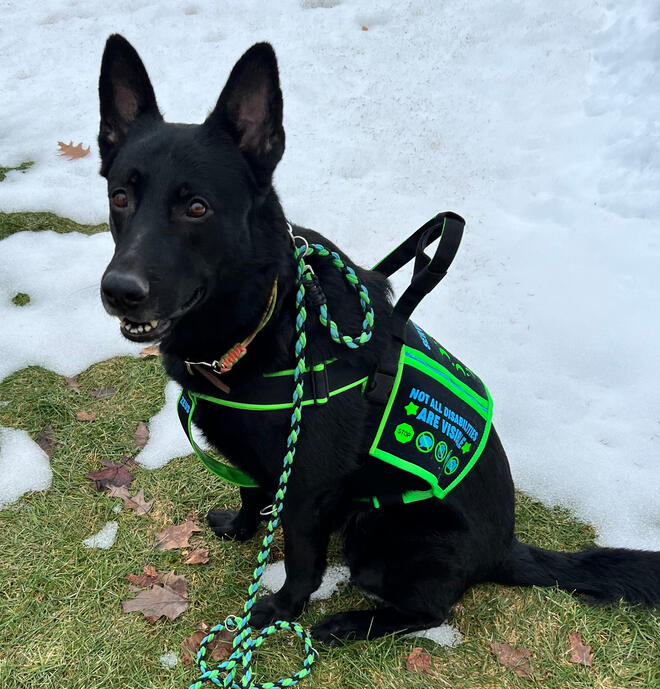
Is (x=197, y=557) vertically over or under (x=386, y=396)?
under

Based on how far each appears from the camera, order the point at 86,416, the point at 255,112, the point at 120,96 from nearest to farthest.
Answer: the point at 255,112
the point at 120,96
the point at 86,416

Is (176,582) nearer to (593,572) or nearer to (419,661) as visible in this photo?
(419,661)

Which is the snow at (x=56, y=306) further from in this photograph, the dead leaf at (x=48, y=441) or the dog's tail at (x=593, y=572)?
the dog's tail at (x=593, y=572)

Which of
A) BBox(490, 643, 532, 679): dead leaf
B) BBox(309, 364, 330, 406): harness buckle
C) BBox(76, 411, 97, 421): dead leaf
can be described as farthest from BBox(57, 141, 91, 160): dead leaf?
BBox(490, 643, 532, 679): dead leaf

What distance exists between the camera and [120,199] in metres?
1.97

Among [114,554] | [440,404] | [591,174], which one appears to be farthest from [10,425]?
[591,174]

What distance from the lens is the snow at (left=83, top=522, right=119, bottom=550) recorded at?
2838 mm

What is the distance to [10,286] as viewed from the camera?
4227mm

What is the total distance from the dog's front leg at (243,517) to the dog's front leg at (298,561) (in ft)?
1.15

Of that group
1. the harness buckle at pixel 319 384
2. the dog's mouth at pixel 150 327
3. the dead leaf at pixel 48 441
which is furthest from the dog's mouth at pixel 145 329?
the dead leaf at pixel 48 441

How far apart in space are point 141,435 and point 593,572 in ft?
7.58

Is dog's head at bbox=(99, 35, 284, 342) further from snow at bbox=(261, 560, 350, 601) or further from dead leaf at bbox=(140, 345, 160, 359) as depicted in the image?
dead leaf at bbox=(140, 345, 160, 359)

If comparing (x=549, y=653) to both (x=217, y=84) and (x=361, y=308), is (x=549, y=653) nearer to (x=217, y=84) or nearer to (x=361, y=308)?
(x=361, y=308)

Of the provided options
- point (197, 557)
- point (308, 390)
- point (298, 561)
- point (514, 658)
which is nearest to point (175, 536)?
point (197, 557)
